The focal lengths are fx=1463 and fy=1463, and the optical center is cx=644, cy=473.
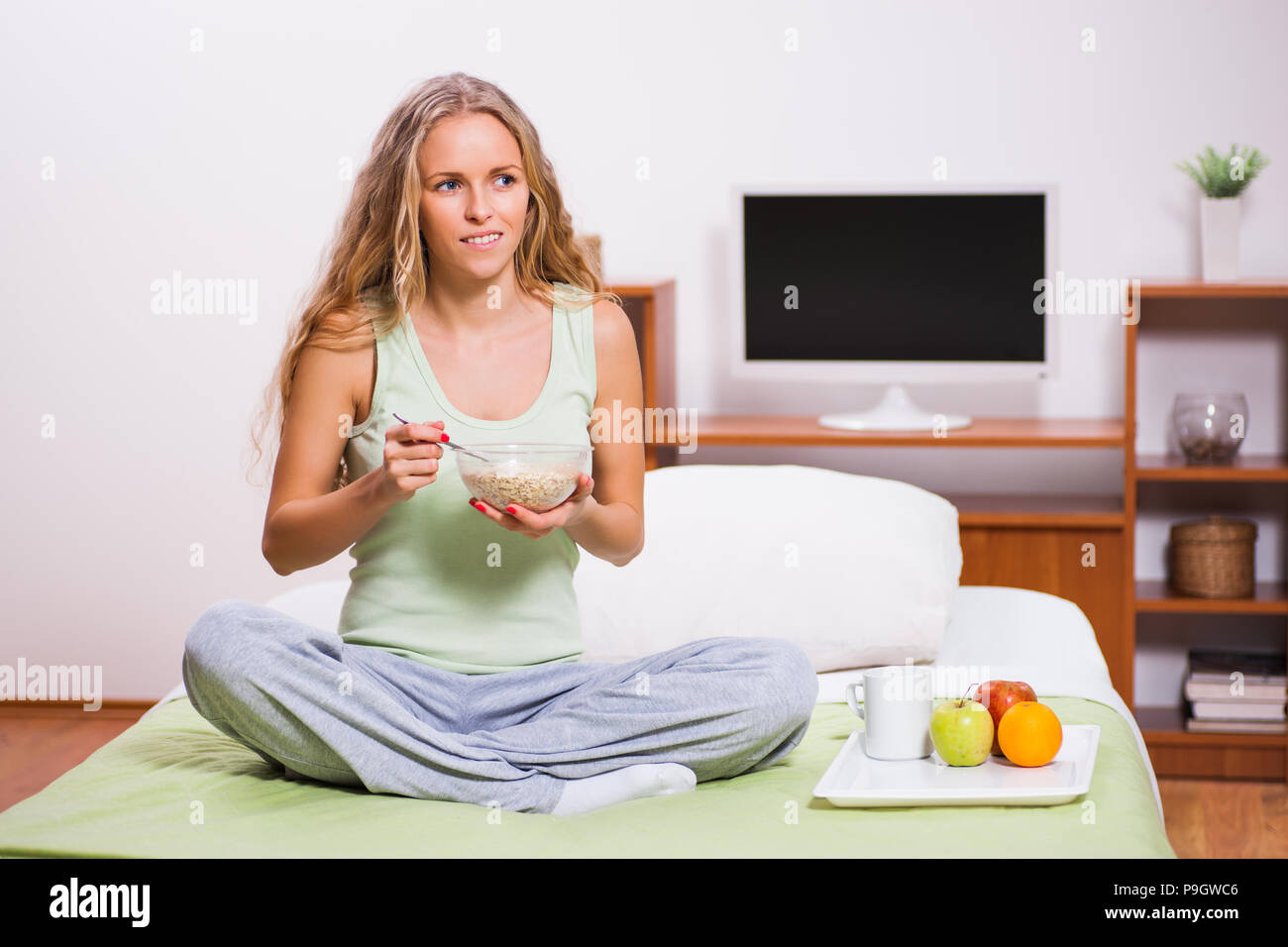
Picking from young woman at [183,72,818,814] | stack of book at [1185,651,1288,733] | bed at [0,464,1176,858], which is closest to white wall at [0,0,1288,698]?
stack of book at [1185,651,1288,733]

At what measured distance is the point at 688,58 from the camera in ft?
10.7

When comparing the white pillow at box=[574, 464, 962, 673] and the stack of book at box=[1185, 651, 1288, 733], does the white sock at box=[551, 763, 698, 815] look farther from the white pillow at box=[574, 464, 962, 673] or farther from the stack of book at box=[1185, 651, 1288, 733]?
the stack of book at box=[1185, 651, 1288, 733]

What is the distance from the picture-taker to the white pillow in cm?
220

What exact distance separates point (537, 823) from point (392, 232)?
2.34ft

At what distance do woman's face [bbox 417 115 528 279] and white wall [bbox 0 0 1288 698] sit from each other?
5.32ft

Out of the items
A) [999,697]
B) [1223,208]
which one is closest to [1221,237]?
[1223,208]

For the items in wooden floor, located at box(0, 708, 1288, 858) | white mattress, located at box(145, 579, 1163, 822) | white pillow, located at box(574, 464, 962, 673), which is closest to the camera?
white mattress, located at box(145, 579, 1163, 822)

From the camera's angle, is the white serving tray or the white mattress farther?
the white mattress
